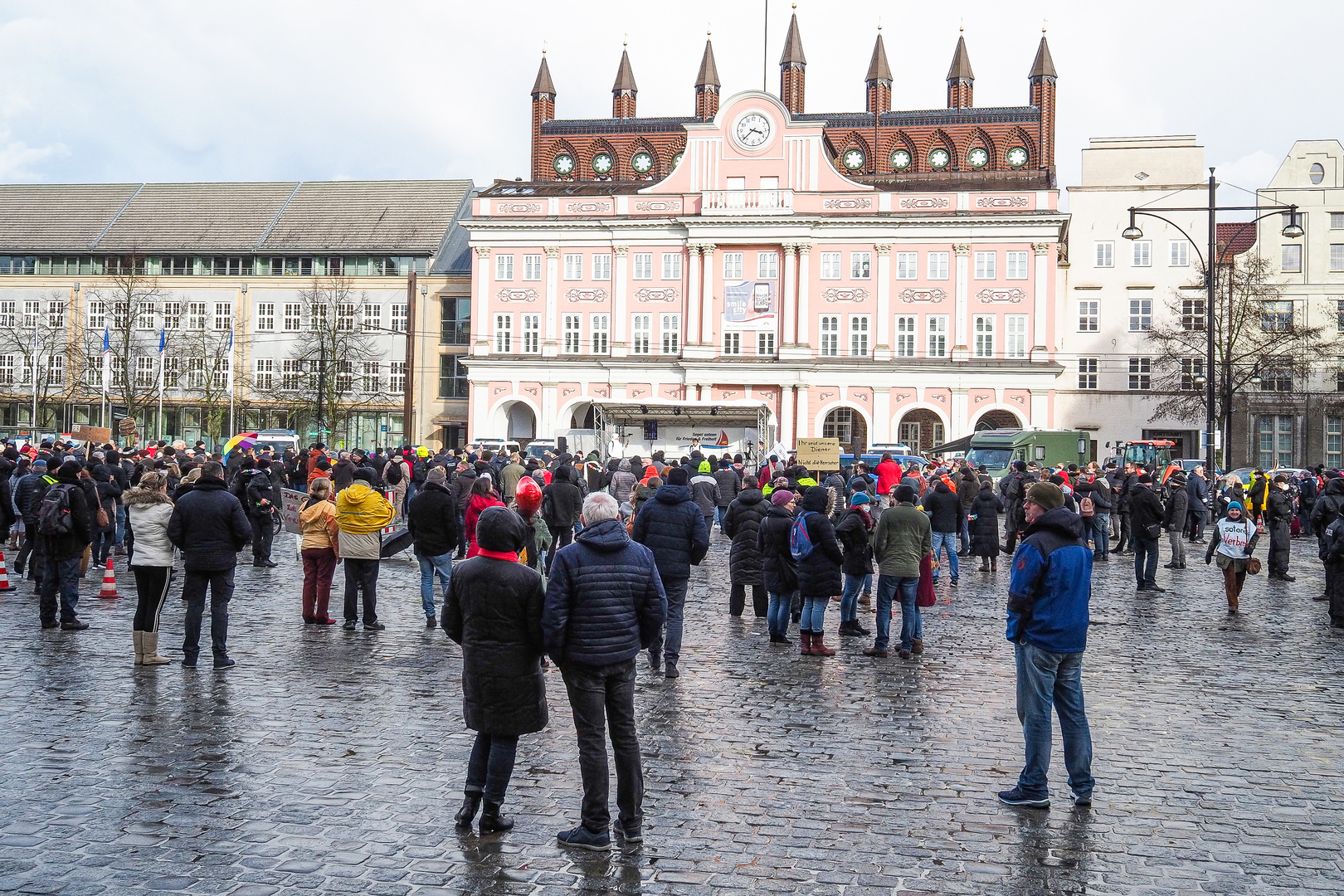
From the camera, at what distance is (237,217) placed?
7256cm

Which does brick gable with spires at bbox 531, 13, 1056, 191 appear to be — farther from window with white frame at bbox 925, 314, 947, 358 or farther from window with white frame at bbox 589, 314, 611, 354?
window with white frame at bbox 589, 314, 611, 354

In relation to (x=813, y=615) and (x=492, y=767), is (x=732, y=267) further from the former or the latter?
(x=492, y=767)

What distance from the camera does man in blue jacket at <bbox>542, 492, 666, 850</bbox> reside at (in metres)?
→ 6.82

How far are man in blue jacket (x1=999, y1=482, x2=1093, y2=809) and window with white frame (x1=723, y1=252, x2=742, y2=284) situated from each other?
174 ft

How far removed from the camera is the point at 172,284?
7119 cm

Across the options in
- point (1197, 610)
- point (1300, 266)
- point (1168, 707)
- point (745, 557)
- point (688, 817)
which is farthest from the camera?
point (1300, 266)

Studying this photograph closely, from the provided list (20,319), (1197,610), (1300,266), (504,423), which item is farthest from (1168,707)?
(20,319)

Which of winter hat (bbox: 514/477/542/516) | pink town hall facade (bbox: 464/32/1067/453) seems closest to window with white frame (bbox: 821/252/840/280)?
pink town hall facade (bbox: 464/32/1067/453)

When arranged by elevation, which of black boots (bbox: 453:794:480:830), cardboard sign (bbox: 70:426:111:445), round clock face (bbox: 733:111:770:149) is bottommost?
black boots (bbox: 453:794:480:830)

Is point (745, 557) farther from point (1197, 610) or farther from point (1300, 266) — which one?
point (1300, 266)

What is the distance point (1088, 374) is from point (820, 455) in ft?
118

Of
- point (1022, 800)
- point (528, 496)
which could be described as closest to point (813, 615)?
point (528, 496)

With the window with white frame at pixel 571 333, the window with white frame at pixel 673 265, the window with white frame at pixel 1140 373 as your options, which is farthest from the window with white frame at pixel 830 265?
the window with white frame at pixel 1140 373

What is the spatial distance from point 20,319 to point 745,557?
70.1m
